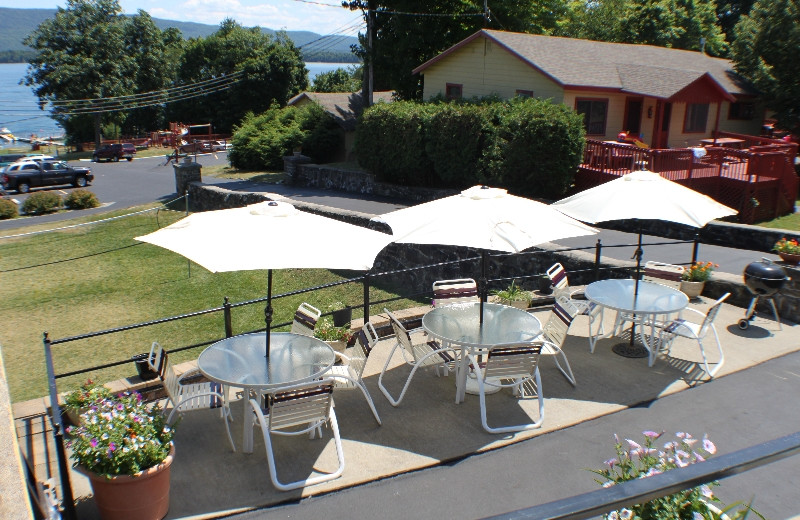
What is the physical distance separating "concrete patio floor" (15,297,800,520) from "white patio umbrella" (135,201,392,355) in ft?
3.78

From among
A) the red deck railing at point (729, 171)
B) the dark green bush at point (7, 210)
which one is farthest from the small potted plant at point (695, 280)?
the dark green bush at point (7, 210)

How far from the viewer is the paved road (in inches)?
535

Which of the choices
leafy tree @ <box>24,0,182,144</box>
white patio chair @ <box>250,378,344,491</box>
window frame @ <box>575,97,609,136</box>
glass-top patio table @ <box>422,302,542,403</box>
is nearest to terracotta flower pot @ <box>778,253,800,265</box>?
glass-top patio table @ <box>422,302,542,403</box>

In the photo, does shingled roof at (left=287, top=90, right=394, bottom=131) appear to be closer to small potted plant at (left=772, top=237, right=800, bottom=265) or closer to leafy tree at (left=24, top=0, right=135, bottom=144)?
small potted plant at (left=772, top=237, right=800, bottom=265)

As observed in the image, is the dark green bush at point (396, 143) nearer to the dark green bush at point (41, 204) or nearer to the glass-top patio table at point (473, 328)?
the dark green bush at point (41, 204)

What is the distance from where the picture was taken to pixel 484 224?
637cm

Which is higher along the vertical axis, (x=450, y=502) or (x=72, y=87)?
(x=72, y=87)

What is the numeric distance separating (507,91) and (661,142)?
6.22 m

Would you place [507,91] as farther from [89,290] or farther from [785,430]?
[785,430]

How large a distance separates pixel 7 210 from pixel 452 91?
19.5 m

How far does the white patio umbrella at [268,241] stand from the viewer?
5332mm

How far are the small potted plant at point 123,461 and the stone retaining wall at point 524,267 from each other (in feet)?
16.0

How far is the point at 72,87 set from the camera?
59188mm

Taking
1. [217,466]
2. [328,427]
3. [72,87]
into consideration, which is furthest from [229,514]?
[72,87]
